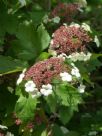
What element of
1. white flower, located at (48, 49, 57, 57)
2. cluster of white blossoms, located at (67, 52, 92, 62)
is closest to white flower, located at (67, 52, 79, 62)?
cluster of white blossoms, located at (67, 52, 92, 62)

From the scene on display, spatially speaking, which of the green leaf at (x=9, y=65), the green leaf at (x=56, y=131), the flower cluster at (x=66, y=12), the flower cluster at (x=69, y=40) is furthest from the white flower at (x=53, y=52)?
the flower cluster at (x=66, y=12)

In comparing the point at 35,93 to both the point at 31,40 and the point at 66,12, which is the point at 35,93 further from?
the point at 66,12

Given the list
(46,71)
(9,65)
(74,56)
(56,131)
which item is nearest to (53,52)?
(74,56)

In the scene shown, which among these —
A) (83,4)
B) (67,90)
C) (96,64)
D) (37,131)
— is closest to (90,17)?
(83,4)

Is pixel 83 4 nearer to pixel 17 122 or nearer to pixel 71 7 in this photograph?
pixel 71 7

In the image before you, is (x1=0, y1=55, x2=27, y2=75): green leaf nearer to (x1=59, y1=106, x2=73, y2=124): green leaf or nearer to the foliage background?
the foliage background
